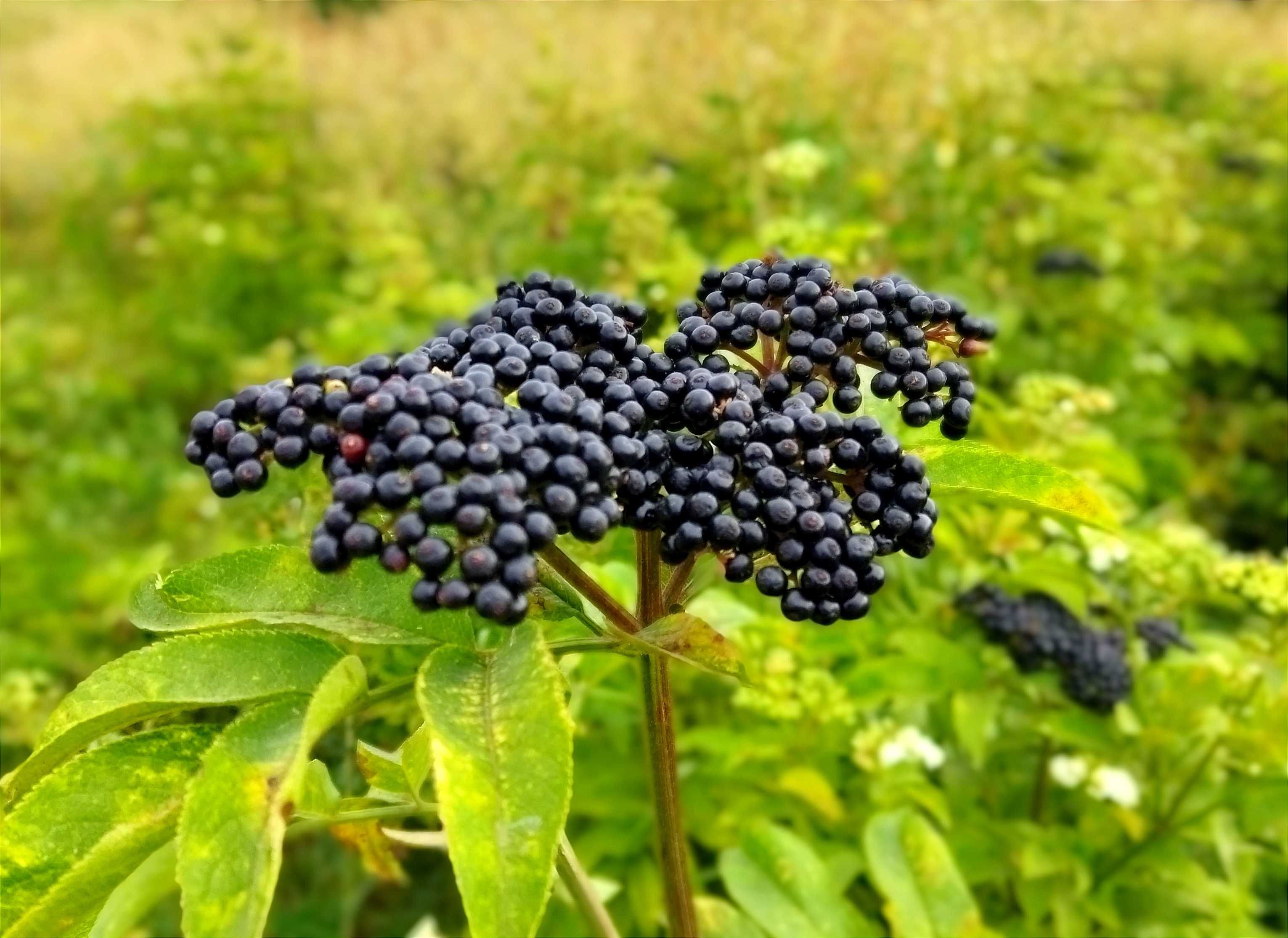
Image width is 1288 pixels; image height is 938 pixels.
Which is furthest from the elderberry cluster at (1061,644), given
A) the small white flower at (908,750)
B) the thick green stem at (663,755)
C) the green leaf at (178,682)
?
the green leaf at (178,682)

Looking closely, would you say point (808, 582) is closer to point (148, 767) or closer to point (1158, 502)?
point (148, 767)

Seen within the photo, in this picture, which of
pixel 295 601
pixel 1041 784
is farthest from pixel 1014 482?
pixel 1041 784

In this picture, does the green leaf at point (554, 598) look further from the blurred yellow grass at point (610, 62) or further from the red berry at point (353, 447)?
the blurred yellow grass at point (610, 62)

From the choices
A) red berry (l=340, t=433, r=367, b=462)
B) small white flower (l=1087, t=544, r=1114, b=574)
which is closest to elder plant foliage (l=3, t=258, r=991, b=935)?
red berry (l=340, t=433, r=367, b=462)

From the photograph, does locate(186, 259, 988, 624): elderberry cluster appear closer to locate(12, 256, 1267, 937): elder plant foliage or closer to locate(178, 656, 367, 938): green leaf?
locate(12, 256, 1267, 937): elder plant foliage

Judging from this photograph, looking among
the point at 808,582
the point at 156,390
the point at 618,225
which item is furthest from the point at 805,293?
the point at 156,390
